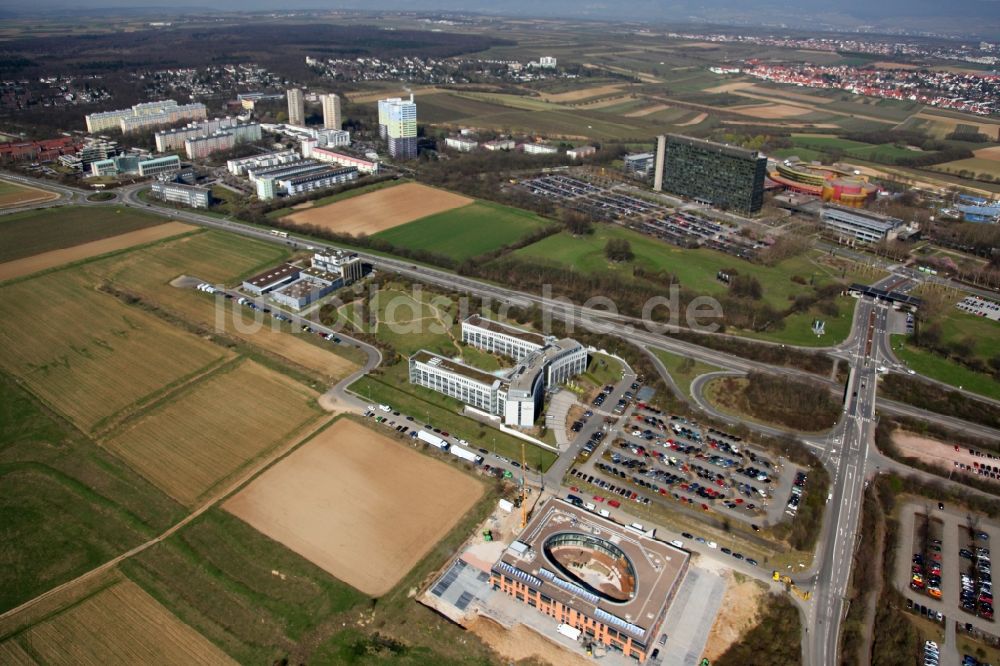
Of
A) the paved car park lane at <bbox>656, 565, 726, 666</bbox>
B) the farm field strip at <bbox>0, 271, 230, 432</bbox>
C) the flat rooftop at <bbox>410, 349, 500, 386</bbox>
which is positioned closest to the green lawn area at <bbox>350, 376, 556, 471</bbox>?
the flat rooftop at <bbox>410, 349, 500, 386</bbox>

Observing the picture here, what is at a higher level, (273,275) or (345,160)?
(345,160)

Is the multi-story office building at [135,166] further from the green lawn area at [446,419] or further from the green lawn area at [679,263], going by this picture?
the green lawn area at [446,419]

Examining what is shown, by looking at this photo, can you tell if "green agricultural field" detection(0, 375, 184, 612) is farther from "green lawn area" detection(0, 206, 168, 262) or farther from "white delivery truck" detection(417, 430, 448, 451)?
"green lawn area" detection(0, 206, 168, 262)

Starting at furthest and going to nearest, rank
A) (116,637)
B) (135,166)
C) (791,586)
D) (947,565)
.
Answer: (135,166), (947,565), (791,586), (116,637)

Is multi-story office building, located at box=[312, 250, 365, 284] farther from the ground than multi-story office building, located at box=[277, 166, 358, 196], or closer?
closer

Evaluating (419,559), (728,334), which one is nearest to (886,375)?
(728,334)

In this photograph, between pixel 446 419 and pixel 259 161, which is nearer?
pixel 446 419

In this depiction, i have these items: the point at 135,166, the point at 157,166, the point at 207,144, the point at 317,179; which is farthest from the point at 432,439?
the point at 207,144

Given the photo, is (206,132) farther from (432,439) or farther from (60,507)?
(432,439)
